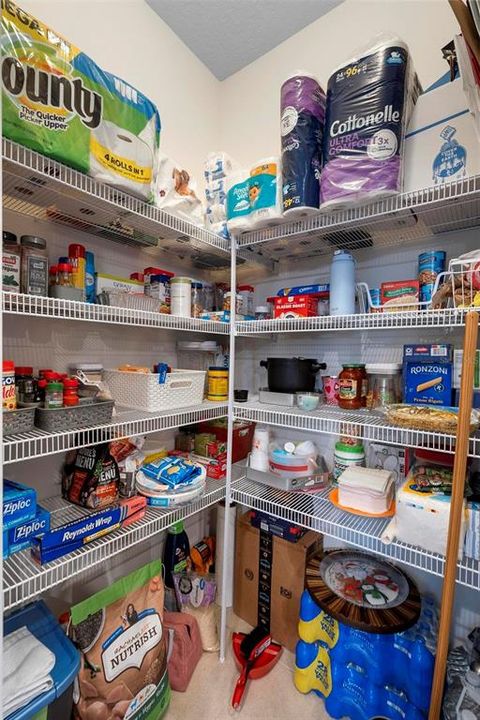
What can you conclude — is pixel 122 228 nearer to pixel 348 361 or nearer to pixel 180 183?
pixel 180 183

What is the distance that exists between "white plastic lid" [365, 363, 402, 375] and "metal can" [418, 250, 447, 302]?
236 mm

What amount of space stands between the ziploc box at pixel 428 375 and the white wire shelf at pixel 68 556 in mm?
873

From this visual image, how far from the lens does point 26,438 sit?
806 mm

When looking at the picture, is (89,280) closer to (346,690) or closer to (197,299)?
(197,299)

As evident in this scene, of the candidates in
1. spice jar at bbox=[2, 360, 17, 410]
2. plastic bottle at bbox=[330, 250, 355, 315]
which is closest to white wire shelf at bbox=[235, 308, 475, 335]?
plastic bottle at bbox=[330, 250, 355, 315]

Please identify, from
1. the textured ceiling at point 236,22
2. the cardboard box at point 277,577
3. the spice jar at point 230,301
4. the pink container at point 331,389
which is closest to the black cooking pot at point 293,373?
the pink container at point 331,389

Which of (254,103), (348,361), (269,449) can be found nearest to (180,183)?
(254,103)

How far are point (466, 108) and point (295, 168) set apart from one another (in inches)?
18.4

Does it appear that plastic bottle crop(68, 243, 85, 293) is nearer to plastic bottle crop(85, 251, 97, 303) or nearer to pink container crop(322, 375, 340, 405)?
plastic bottle crop(85, 251, 97, 303)

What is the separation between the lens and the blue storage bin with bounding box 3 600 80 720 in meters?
0.78

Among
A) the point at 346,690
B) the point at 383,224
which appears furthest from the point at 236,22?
the point at 346,690

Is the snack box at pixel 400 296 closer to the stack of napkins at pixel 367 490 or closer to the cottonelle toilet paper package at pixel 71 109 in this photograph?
the stack of napkins at pixel 367 490

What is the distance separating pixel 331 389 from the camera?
1.37 m

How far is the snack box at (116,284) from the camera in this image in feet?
3.79
